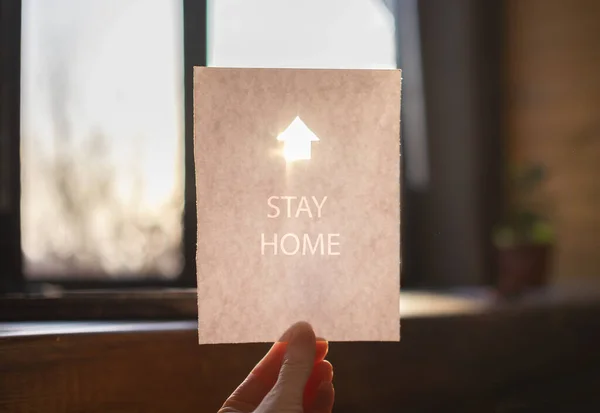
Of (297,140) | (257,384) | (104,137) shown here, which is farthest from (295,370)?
(104,137)

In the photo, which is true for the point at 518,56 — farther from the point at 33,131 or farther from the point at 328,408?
the point at 33,131

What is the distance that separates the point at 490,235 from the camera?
4.29ft

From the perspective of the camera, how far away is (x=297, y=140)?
0.57m

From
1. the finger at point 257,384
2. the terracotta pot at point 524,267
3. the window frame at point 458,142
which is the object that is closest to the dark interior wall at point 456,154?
the window frame at point 458,142

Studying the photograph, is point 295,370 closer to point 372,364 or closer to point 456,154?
point 372,364

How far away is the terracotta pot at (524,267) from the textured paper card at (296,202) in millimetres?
691

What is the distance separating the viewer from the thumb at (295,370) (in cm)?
56

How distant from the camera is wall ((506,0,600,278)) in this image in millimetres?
1378

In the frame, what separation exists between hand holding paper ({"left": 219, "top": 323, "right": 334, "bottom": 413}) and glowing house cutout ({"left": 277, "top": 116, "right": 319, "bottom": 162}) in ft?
0.64

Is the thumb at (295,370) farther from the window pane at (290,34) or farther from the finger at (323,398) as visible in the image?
the window pane at (290,34)

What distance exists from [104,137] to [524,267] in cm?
102

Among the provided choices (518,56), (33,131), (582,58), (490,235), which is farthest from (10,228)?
(582,58)

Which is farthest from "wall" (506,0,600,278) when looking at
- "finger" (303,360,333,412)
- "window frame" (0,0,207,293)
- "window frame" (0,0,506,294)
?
"finger" (303,360,333,412)

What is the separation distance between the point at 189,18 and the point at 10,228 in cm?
60
